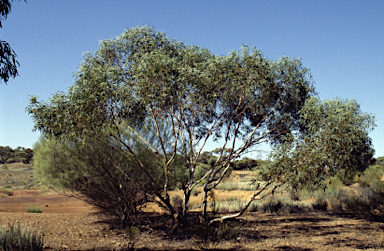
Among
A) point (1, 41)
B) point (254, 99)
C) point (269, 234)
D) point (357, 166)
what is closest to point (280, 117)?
point (254, 99)

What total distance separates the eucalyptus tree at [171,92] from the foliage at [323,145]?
2.10 metres

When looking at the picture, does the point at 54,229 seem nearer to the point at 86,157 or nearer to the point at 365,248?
the point at 86,157

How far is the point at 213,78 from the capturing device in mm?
10258

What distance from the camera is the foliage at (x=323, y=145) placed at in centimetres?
918

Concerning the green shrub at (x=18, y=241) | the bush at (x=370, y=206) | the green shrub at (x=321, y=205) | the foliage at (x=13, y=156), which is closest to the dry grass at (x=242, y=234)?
the bush at (x=370, y=206)

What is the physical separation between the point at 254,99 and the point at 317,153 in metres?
3.17

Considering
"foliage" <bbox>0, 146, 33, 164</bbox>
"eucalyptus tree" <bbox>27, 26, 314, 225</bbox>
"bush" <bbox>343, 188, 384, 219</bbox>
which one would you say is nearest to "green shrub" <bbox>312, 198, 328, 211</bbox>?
"bush" <bbox>343, 188, 384, 219</bbox>

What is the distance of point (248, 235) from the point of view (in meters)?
11.1

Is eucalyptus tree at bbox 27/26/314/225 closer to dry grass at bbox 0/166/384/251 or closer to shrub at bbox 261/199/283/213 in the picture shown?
dry grass at bbox 0/166/384/251

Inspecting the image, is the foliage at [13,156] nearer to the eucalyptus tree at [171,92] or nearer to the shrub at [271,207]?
the shrub at [271,207]

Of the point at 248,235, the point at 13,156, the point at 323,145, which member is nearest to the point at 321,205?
the point at 248,235

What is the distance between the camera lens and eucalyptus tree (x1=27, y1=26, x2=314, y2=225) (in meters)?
9.63

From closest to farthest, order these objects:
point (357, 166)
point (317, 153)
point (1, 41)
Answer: point (1, 41)
point (317, 153)
point (357, 166)

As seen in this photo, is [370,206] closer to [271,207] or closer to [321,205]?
[321,205]
